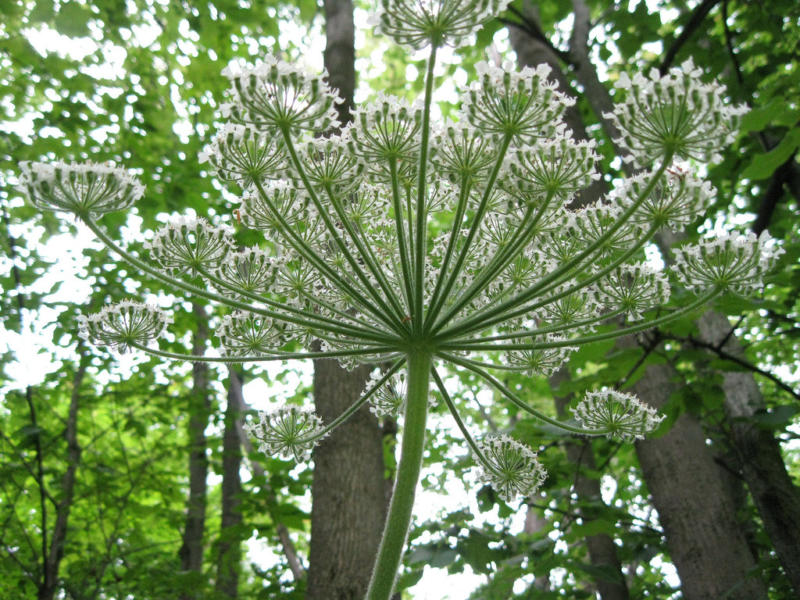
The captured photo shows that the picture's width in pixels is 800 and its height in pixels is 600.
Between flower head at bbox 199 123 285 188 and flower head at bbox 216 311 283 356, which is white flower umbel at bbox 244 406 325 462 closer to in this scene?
flower head at bbox 216 311 283 356

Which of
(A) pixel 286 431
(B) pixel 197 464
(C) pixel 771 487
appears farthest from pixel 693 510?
(B) pixel 197 464

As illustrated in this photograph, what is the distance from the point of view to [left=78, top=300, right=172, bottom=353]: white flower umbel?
2.92 m

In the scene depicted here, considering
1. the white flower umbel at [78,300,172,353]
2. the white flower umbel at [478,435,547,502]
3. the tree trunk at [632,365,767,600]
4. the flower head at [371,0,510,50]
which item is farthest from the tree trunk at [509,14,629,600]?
the white flower umbel at [78,300,172,353]

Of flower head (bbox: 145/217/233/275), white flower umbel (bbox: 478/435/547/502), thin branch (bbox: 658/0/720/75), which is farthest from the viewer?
thin branch (bbox: 658/0/720/75)

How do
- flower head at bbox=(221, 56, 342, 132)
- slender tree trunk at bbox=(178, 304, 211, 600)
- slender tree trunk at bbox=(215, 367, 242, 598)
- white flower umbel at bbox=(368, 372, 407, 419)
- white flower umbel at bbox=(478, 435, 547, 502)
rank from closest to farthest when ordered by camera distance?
1. flower head at bbox=(221, 56, 342, 132)
2. white flower umbel at bbox=(478, 435, 547, 502)
3. white flower umbel at bbox=(368, 372, 407, 419)
4. slender tree trunk at bbox=(215, 367, 242, 598)
5. slender tree trunk at bbox=(178, 304, 211, 600)

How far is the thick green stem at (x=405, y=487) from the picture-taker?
2191 millimetres

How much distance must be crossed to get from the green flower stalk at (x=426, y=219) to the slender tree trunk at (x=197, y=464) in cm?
545

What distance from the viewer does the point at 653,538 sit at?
6324 mm

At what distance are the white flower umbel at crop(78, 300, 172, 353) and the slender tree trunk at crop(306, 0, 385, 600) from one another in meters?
2.52

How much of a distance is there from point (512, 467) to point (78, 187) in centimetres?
224

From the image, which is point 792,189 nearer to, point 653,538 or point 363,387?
point 653,538

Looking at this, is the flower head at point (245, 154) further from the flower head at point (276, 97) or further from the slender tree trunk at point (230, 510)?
the slender tree trunk at point (230, 510)

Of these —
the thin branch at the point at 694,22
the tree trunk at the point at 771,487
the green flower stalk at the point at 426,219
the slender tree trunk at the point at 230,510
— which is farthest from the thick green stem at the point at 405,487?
the thin branch at the point at 694,22

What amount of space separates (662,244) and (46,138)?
648 centimetres
